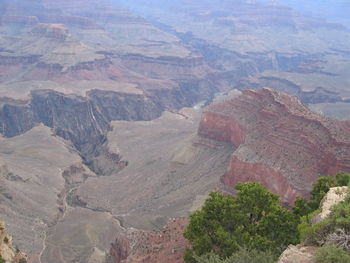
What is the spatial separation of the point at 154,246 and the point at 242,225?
9.38 m

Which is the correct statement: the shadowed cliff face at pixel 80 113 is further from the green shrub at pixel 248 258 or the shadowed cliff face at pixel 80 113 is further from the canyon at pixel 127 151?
the green shrub at pixel 248 258

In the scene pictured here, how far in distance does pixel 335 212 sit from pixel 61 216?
41.7 metres

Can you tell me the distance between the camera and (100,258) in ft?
139

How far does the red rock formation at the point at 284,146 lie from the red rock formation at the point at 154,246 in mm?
16740

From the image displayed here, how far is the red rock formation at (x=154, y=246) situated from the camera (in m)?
29.2

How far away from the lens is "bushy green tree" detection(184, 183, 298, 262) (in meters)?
23.0

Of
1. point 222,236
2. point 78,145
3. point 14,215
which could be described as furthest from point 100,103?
point 222,236

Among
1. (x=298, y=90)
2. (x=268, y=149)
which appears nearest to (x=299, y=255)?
(x=268, y=149)

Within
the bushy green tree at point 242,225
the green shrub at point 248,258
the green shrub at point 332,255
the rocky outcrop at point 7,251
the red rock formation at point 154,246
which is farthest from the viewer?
the red rock formation at point 154,246

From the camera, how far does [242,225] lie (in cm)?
2408

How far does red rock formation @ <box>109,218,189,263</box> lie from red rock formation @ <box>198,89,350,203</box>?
16.7 m

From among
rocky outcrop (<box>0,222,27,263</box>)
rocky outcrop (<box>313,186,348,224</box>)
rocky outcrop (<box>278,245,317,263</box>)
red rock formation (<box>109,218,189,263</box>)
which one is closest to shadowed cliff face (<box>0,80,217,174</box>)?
red rock formation (<box>109,218,189,263</box>)

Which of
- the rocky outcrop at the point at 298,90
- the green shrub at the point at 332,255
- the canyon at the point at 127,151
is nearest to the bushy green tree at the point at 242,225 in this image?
the canyon at the point at 127,151

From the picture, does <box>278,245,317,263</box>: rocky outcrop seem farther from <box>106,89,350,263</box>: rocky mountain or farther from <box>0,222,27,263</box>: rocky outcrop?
<box>0,222,27,263</box>: rocky outcrop
